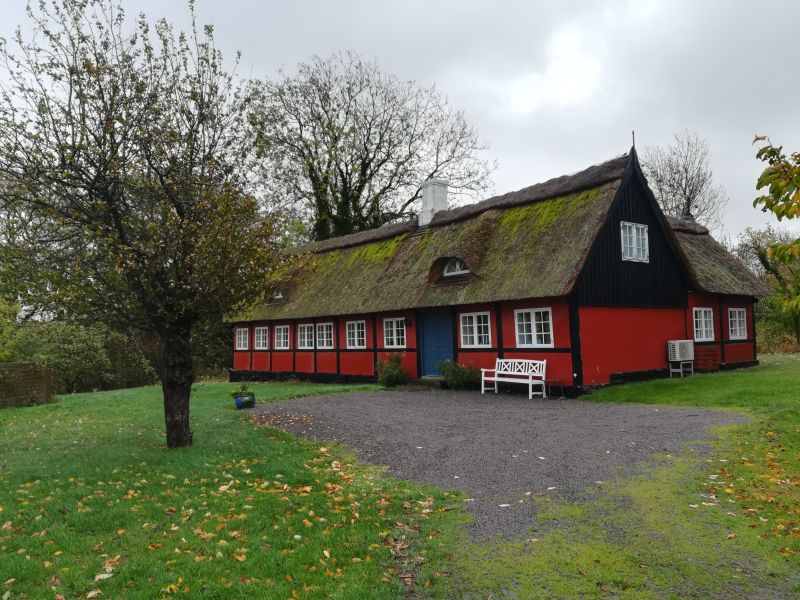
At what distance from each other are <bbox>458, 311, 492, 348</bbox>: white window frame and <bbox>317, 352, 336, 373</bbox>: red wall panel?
6.26 meters

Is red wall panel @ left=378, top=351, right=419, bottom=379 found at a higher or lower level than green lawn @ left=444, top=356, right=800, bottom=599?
higher

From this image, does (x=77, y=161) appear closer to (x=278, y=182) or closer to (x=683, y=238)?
(x=683, y=238)

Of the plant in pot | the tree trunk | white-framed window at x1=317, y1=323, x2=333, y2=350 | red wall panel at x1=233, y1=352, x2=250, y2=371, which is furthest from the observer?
red wall panel at x1=233, y1=352, x2=250, y2=371

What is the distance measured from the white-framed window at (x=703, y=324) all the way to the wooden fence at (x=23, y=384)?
794 inches

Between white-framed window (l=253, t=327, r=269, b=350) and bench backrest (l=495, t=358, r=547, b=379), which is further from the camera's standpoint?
white-framed window (l=253, t=327, r=269, b=350)

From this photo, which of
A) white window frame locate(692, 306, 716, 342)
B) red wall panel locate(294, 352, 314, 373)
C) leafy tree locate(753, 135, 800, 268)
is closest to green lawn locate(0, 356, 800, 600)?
leafy tree locate(753, 135, 800, 268)

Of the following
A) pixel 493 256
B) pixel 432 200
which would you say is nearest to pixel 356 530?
pixel 493 256

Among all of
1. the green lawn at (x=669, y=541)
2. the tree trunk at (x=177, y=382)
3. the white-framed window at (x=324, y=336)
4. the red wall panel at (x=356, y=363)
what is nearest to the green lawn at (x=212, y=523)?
the tree trunk at (x=177, y=382)

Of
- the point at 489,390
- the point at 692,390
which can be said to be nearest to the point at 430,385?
the point at 489,390

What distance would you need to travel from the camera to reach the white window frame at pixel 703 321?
18.2 metres

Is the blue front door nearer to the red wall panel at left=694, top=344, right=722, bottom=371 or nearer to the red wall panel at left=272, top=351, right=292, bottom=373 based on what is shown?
the red wall panel at left=694, top=344, right=722, bottom=371

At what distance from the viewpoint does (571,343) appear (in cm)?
1459

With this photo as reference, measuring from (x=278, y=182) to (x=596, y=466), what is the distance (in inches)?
1067

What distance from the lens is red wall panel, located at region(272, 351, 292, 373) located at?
2405cm
